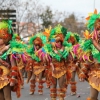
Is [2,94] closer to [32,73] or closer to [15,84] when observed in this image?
[15,84]

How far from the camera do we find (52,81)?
28.8 ft

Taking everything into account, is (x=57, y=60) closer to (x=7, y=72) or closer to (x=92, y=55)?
(x=92, y=55)

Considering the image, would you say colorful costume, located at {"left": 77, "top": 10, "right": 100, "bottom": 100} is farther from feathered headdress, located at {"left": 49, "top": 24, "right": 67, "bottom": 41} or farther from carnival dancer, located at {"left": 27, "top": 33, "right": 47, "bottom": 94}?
carnival dancer, located at {"left": 27, "top": 33, "right": 47, "bottom": 94}

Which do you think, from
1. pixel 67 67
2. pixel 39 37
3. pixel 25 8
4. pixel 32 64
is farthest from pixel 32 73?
pixel 25 8

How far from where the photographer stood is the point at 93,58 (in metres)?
6.66

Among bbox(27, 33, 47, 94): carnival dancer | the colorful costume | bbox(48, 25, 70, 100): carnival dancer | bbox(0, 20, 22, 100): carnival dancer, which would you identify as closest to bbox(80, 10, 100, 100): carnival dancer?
the colorful costume

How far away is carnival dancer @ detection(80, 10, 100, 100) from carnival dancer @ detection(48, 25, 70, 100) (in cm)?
187

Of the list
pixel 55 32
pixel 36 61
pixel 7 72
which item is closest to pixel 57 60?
pixel 55 32

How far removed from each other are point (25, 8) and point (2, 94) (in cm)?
3146

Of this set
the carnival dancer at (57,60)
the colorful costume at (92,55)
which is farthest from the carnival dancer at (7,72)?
the carnival dancer at (57,60)

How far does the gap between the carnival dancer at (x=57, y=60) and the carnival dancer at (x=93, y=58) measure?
187 centimetres

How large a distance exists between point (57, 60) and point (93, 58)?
7.04 feet

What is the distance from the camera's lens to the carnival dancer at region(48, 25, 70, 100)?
341 inches

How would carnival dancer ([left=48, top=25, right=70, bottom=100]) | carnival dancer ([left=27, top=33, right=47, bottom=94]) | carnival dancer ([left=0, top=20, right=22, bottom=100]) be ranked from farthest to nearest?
carnival dancer ([left=27, top=33, right=47, bottom=94]), carnival dancer ([left=48, top=25, right=70, bottom=100]), carnival dancer ([left=0, top=20, right=22, bottom=100])
